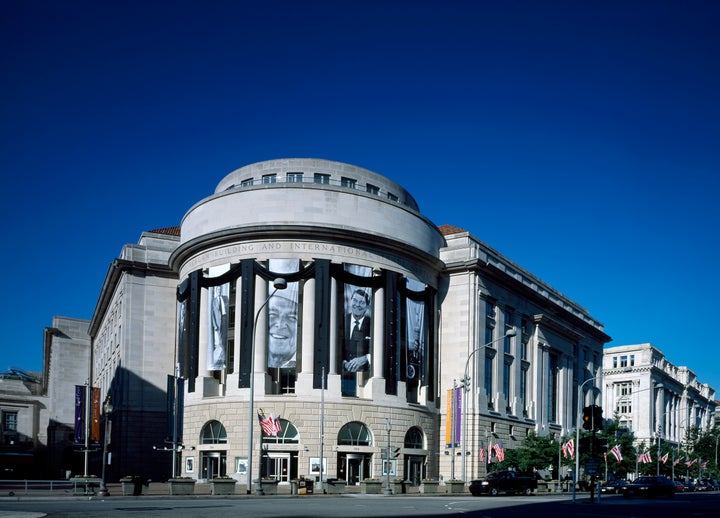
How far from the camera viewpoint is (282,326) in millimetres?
61719

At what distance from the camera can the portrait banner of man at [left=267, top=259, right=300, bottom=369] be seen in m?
61.6

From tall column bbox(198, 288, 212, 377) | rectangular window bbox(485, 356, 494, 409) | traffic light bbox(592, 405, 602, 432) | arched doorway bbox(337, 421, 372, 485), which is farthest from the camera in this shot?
rectangular window bbox(485, 356, 494, 409)

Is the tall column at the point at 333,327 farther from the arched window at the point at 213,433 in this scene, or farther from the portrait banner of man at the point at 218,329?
the arched window at the point at 213,433

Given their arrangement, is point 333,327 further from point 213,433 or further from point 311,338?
point 213,433

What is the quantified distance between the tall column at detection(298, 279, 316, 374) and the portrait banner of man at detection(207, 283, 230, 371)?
6010mm

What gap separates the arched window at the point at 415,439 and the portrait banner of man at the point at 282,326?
36.9 ft

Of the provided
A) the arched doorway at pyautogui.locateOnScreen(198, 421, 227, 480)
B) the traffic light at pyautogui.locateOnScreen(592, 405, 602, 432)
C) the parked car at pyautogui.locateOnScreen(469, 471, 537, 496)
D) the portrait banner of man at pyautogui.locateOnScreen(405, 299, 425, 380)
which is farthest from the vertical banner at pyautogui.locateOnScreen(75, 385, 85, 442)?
the traffic light at pyautogui.locateOnScreen(592, 405, 602, 432)

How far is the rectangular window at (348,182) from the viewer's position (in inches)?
2805

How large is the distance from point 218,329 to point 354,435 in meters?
13.0

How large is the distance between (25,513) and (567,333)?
252 ft

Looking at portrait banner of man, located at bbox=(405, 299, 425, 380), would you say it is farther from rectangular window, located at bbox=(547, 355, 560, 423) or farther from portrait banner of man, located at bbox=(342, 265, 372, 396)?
rectangular window, located at bbox=(547, 355, 560, 423)

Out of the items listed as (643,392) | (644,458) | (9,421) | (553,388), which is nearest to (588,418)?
(553,388)

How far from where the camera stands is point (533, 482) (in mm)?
54000

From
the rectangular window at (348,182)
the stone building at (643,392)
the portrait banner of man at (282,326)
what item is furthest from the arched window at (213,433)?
the stone building at (643,392)
